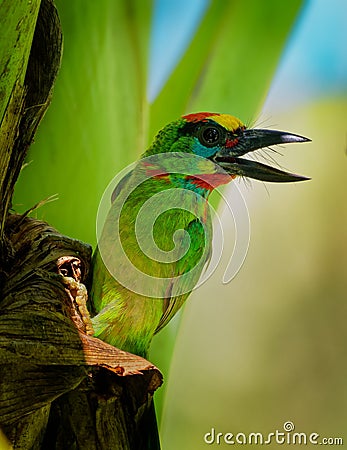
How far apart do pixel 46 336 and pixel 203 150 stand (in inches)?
16.1

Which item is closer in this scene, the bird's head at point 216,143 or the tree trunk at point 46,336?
the tree trunk at point 46,336

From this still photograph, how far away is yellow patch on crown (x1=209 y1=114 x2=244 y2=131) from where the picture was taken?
0.91m

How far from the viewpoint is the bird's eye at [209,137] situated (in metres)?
0.90

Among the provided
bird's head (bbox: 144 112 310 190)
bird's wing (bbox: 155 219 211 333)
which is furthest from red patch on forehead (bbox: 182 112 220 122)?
bird's wing (bbox: 155 219 211 333)

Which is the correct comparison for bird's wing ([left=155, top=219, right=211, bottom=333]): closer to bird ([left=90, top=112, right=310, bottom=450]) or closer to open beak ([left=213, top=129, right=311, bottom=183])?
bird ([left=90, top=112, right=310, bottom=450])

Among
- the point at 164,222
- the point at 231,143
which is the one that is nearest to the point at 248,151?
the point at 231,143

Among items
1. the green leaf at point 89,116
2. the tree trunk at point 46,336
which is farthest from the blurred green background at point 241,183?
the tree trunk at point 46,336

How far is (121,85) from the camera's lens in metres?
0.93

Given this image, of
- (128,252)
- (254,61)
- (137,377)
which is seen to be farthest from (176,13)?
(137,377)

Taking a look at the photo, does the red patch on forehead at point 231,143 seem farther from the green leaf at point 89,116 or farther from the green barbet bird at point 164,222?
the green leaf at point 89,116

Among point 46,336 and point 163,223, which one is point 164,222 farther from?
point 46,336

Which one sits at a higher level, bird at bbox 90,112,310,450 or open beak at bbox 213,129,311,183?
open beak at bbox 213,129,311,183

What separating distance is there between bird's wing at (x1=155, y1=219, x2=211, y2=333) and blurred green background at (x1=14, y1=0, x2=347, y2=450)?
0.10ft

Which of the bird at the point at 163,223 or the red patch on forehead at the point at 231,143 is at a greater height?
the red patch on forehead at the point at 231,143
